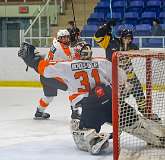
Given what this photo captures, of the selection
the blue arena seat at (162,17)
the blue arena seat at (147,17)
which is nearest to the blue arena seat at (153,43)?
the blue arena seat at (162,17)

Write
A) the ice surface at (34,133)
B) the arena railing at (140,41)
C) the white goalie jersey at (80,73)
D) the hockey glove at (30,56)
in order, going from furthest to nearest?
1. the arena railing at (140,41)
2. the hockey glove at (30,56)
3. the white goalie jersey at (80,73)
4. the ice surface at (34,133)

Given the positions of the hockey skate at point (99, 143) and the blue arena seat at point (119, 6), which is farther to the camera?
the blue arena seat at point (119, 6)

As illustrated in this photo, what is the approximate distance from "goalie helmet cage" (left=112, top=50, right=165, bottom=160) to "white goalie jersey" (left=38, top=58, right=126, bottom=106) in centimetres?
20

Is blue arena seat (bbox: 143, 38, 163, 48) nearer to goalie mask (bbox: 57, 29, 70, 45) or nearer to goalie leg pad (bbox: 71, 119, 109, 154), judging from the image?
goalie mask (bbox: 57, 29, 70, 45)

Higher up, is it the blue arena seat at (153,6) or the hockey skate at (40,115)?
the blue arena seat at (153,6)

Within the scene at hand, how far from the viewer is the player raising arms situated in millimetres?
4414

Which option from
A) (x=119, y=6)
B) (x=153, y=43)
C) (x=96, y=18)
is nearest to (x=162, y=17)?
(x=119, y=6)

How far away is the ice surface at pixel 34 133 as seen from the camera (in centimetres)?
448

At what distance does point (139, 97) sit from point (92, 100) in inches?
17.8

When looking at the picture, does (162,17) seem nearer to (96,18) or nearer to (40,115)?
(96,18)

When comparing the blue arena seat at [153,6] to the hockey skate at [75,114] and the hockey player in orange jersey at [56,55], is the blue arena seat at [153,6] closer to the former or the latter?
the hockey player in orange jersey at [56,55]

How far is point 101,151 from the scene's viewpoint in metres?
4.50

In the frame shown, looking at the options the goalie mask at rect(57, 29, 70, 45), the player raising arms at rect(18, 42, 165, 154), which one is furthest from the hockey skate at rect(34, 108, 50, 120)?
the player raising arms at rect(18, 42, 165, 154)

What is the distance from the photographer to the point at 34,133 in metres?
5.43
